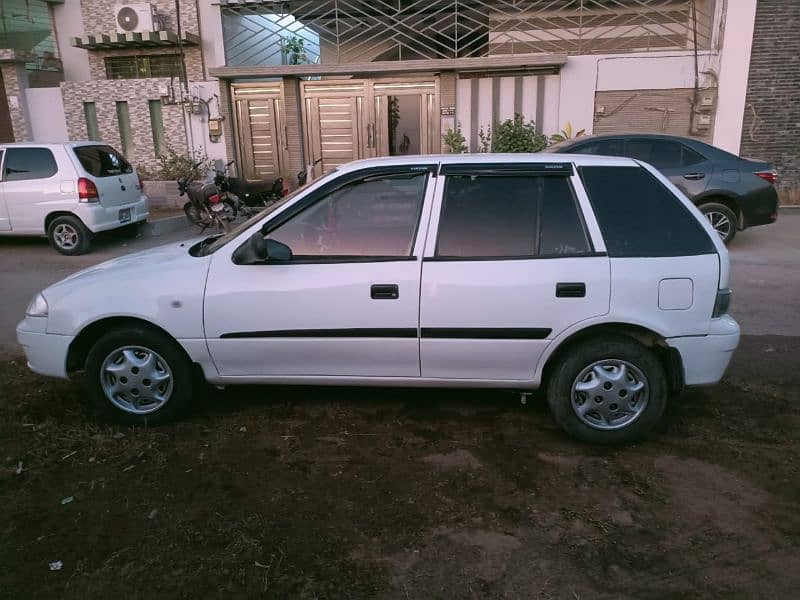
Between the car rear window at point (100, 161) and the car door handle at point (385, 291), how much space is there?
24.9 feet

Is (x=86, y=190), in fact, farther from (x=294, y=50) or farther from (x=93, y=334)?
(x=294, y=50)

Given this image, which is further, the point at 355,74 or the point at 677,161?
the point at 355,74

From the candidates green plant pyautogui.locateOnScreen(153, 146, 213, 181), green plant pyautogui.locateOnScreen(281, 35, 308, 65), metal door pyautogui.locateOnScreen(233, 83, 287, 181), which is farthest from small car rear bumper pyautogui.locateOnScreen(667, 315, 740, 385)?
green plant pyautogui.locateOnScreen(281, 35, 308, 65)

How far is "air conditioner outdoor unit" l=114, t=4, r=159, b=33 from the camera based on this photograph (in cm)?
1465

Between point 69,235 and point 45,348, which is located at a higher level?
point 45,348

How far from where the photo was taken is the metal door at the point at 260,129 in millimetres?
15242

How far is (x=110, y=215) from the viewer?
384 inches

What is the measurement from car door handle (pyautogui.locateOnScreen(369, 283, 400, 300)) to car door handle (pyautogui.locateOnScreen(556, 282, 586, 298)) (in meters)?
0.92

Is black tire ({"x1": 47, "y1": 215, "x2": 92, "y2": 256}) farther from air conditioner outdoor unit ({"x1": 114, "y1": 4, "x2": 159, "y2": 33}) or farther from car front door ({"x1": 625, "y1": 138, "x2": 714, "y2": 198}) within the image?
car front door ({"x1": 625, "y1": 138, "x2": 714, "y2": 198})

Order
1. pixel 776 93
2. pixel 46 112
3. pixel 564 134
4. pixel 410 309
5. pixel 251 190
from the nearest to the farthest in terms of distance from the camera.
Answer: pixel 410 309 < pixel 251 190 < pixel 776 93 < pixel 564 134 < pixel 46 112

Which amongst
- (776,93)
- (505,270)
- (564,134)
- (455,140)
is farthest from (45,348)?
(776,93)

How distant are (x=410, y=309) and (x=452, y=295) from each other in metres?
0.26

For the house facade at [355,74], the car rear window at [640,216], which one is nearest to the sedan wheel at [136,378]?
Result: the car rear window at [640,216]

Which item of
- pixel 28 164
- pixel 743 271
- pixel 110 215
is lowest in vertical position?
pixel 743 271
